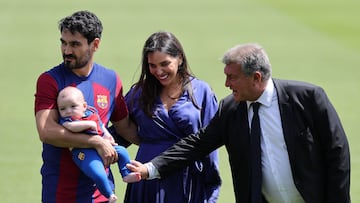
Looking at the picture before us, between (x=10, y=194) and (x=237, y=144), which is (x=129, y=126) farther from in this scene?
(x=10, y=194)

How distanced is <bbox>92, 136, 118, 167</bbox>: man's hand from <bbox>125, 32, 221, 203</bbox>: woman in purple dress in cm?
60

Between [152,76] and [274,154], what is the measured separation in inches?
48.5

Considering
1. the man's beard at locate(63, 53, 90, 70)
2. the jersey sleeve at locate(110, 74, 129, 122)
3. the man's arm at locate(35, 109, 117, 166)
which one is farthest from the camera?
the jersey sleeve at locate(110, 74, 129, 122)

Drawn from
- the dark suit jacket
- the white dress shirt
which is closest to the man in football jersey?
the dark suit jacket

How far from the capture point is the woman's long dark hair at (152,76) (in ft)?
20.4

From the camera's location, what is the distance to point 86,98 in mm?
5809

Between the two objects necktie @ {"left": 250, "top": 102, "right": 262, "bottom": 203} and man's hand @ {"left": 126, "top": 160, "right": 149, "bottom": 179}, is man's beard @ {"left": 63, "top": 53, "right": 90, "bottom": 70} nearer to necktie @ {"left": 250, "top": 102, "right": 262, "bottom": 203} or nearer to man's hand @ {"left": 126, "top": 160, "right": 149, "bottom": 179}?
man's hand @ {"left": 126, "top": 160, "right": 149, "bottom": 179}

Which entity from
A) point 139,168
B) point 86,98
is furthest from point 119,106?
point 139,168

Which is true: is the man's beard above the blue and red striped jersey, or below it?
above

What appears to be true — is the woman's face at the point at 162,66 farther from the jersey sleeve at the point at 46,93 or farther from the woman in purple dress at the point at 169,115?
the jersey sleeve at the point at 46,93

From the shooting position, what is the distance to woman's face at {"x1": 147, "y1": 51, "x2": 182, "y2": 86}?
6.18 metres

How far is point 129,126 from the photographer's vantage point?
636 centimetres

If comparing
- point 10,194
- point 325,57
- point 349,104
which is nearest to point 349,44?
point 325,57

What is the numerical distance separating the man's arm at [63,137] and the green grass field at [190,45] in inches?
149
